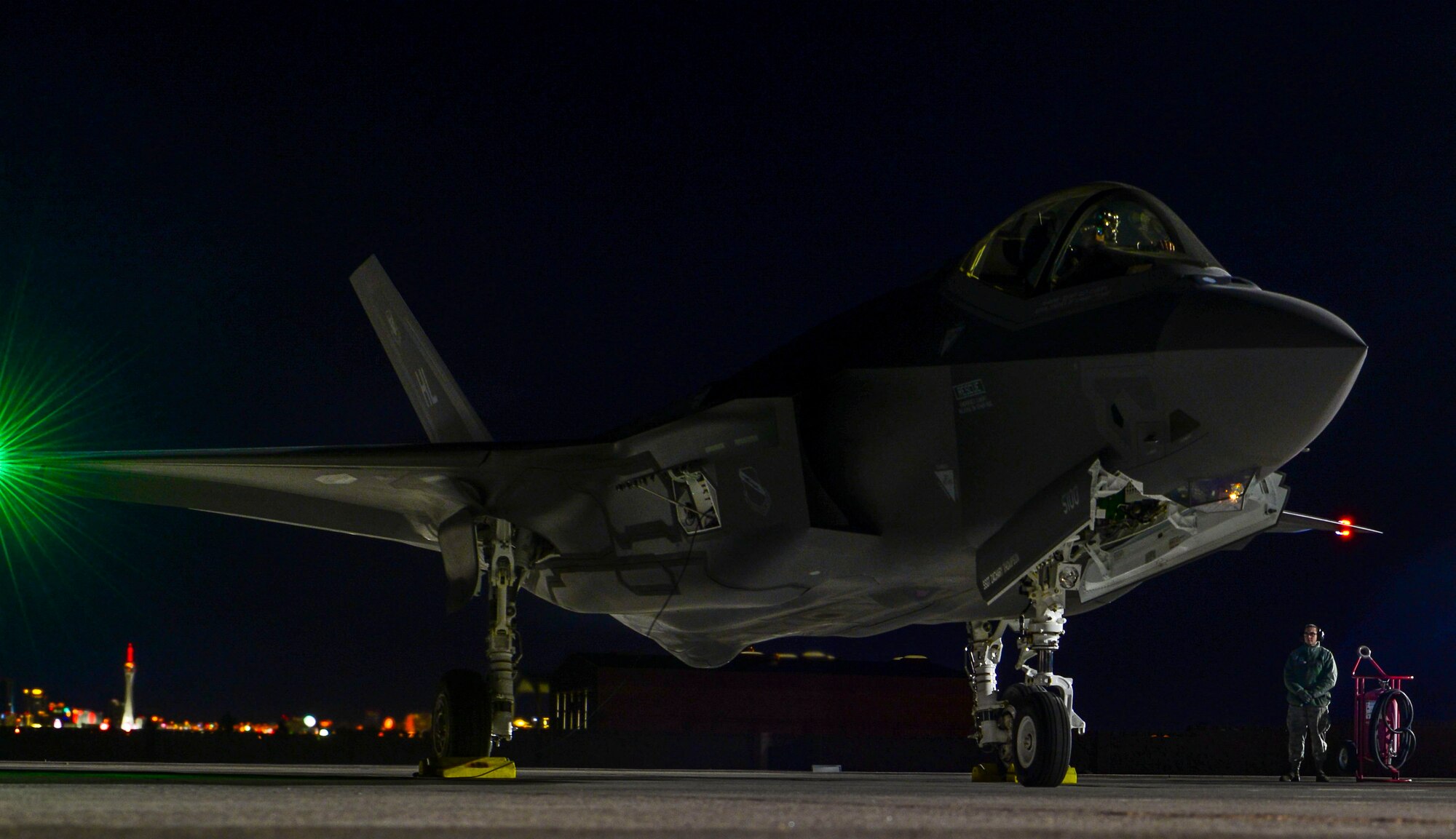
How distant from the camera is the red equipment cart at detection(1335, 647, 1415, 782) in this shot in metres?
16.2

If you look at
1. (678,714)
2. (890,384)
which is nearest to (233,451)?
(890,384)

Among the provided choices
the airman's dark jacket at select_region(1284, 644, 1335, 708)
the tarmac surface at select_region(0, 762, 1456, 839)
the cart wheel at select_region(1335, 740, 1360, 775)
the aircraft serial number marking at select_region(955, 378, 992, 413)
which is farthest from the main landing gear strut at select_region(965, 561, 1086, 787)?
the cart wheel at select_region(1335, 740, 1360, 775)

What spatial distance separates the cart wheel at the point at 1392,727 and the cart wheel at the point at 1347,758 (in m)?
1.33

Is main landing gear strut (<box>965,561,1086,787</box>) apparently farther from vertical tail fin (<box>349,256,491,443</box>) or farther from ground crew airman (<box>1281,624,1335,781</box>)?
vertical tail fin (<box>349,256,491,443</box>)

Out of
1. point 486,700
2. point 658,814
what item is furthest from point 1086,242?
point 486,700

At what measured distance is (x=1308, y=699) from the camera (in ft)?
47.0

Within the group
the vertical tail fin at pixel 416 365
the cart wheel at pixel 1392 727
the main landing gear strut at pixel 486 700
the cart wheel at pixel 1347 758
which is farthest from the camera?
the cart wheel at pixel 1347 758

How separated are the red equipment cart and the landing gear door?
344 inches

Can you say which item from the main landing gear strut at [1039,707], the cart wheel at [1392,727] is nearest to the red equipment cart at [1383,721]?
the cart wheel at [1392,727]

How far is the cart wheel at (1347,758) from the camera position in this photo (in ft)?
61.2

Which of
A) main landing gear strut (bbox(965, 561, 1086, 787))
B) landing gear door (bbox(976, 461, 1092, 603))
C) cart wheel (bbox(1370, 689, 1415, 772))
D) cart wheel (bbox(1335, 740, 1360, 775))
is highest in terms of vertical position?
landing gear door (bbox(976, 461, 1092, 603))

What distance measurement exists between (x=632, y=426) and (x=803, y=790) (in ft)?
16.3

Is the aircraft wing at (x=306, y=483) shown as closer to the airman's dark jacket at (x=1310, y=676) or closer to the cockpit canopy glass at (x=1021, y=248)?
the cockpit canopy glass at (x=1021, y=248)

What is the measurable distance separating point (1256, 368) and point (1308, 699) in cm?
800
